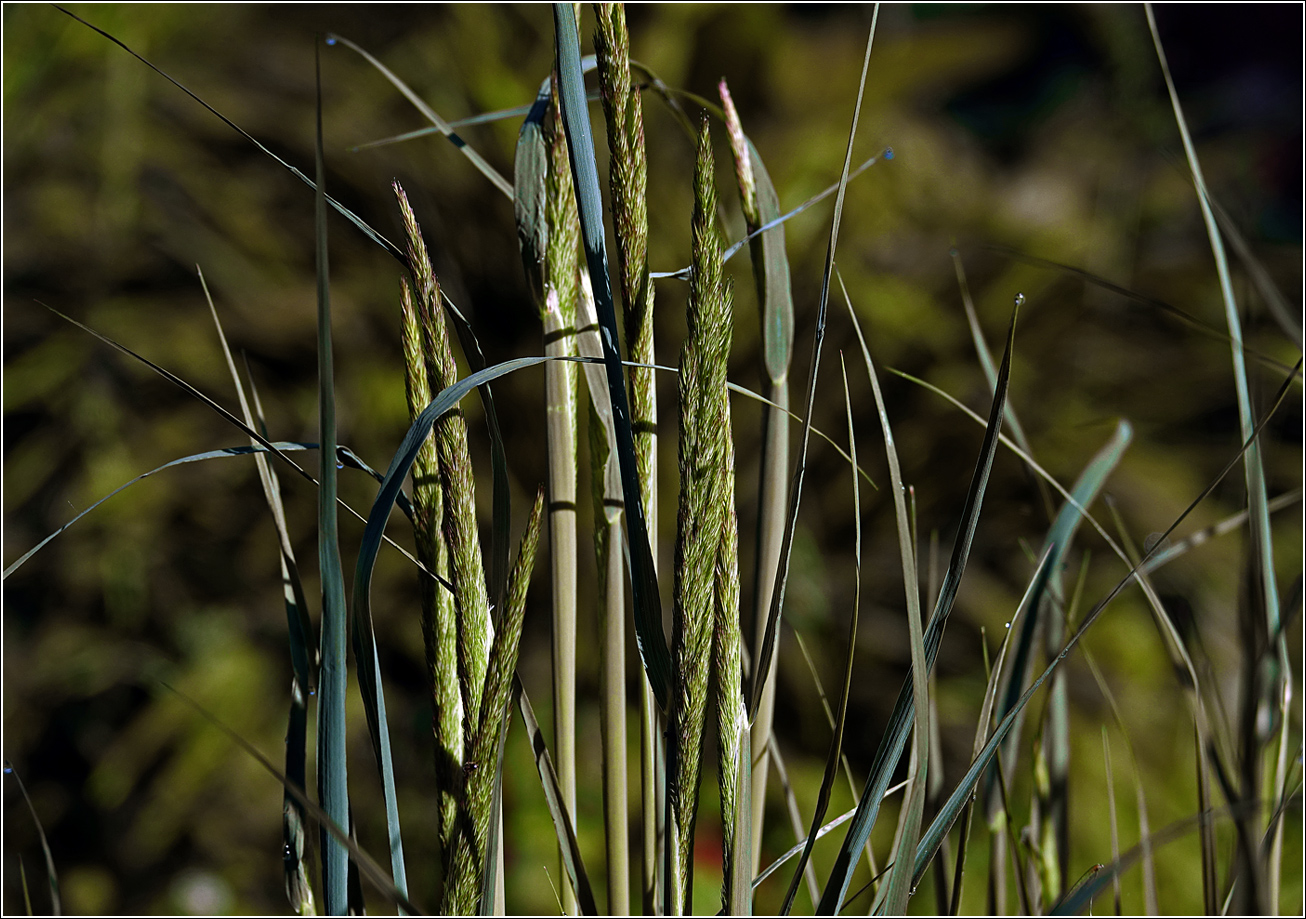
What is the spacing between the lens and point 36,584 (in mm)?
782

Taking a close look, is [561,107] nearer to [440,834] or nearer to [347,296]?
[440,834]

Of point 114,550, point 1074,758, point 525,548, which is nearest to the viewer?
point 525,548

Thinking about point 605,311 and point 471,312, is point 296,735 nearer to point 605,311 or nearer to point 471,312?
point 605,311

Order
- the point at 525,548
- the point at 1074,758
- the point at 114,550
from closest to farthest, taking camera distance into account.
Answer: the point at 525,548, the point at 1074,758, the point at 114,550

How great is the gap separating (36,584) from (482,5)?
2.50 ft

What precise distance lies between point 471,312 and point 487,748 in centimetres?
59

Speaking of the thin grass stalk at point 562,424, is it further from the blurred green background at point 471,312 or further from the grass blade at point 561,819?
the blurred green background at point 471,312

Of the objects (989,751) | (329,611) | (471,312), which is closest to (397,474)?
(329,611)

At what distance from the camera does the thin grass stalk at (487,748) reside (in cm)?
14

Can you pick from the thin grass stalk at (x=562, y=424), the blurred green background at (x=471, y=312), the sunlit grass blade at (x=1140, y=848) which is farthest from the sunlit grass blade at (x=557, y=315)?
the blurred green background at (x=471, y=312)

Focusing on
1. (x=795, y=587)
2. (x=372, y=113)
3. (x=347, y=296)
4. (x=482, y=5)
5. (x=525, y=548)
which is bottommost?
(x=795, y=587)

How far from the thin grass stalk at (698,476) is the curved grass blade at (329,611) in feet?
0.20

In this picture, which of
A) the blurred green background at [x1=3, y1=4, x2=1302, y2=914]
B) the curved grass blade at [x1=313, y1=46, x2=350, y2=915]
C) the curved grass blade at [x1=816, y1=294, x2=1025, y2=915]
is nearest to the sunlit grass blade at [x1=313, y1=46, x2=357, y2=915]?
the curved grass blade at [x1=313, y1=46, x2=350, y2=915]

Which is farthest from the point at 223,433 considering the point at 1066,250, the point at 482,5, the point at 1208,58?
the point at 1208,58
